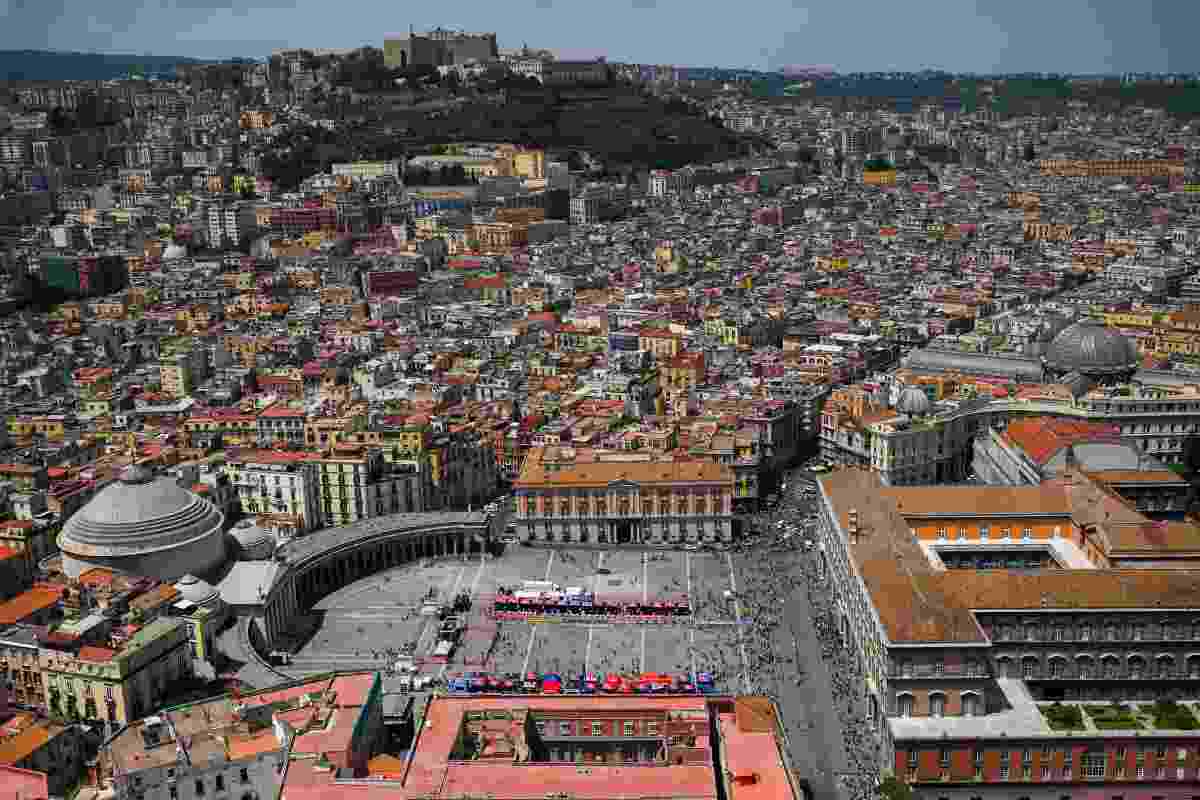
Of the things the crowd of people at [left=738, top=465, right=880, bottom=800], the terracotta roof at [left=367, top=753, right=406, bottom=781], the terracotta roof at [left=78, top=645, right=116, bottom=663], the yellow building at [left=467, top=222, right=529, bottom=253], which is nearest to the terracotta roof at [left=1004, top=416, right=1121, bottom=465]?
A: the crowd of people at [left=738, top=465, right=880, bottom=800]

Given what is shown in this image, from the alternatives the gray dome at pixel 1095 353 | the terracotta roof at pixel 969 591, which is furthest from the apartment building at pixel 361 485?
the gray dome at pixel 1095 353

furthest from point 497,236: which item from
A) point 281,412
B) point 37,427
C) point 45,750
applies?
point 45,750

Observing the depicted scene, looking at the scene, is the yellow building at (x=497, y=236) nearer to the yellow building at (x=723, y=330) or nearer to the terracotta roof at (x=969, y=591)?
the yellow building at (x=723, y=330)

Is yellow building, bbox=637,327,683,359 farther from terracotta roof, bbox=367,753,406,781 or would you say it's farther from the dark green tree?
terracotta roof, bbox=367,753,406,781

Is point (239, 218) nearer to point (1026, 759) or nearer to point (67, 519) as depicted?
point (67, 519)

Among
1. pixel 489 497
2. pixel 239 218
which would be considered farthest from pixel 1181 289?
pixel 239 218
